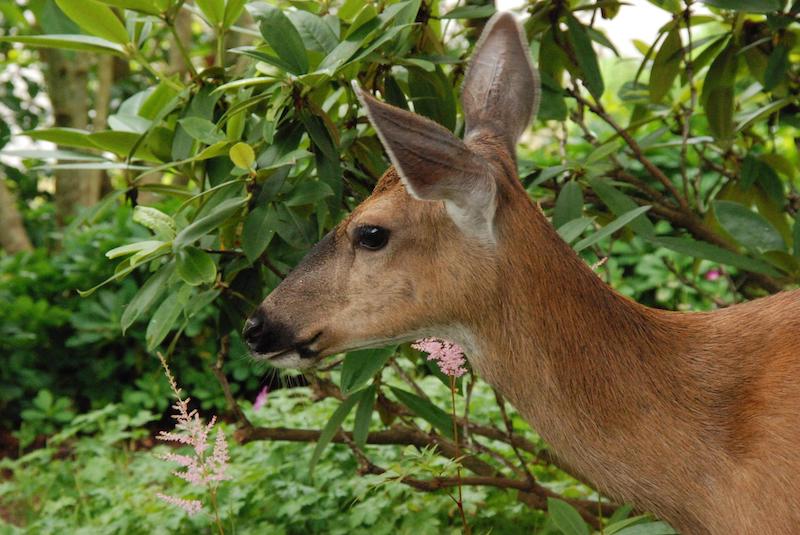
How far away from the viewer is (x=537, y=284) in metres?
2.65

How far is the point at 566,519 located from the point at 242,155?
1285 millimetres

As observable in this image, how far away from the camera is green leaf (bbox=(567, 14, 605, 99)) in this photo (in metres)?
3.60

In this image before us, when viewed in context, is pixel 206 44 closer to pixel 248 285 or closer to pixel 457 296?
pixel 248 285

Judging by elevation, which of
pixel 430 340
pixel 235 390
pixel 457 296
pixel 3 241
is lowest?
pixel 235 390

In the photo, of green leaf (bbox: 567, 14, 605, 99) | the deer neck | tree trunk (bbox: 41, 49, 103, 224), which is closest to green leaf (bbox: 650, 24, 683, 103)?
green leaf (bbox: 567, 14, 605, 99)

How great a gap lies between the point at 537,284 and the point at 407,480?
107 centimetres

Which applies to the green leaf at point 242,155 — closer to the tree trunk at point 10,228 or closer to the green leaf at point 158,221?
the green leaf at point 158,221

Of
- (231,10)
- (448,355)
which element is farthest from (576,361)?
(231,10)

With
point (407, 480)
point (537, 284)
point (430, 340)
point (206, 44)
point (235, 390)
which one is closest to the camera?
point (537, 284)

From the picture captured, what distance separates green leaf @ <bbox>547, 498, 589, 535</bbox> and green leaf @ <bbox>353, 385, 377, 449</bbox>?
0.91m

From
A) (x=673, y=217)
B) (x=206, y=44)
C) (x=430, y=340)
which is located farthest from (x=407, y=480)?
(x=206, y=44)

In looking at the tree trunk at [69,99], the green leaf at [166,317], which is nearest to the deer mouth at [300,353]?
the green leaf at [166,317]

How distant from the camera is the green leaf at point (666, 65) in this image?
379cm

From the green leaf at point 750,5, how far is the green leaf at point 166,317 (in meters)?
1.79
